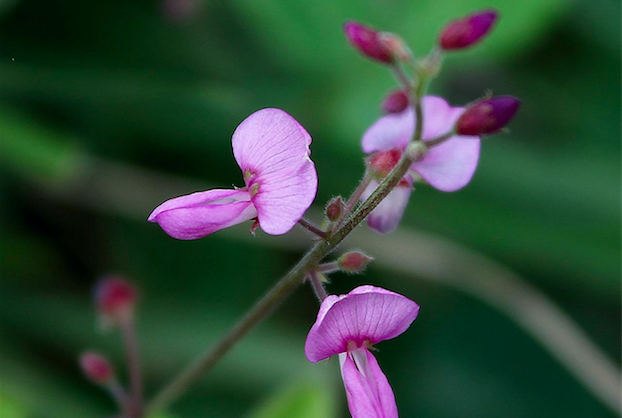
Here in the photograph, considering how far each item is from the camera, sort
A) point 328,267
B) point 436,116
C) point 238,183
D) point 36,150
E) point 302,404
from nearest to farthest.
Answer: point 328,267 < point 436,116 < point 302,404 < point 36,150 < point 238,183

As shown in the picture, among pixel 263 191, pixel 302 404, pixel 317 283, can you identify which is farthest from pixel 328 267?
pixel 302 404

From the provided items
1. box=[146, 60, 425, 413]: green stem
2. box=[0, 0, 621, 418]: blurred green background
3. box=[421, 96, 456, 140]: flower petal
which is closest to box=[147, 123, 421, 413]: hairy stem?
box=[146, 60, 425, 413]: green stem

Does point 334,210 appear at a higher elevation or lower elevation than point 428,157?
lower

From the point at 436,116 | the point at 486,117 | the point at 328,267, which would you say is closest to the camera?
the point at 486,117

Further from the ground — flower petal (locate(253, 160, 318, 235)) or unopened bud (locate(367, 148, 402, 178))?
unopened bud (locate(367, 148, 402, 178))

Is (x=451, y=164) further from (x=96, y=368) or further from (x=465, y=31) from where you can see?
(x=96, y=368)

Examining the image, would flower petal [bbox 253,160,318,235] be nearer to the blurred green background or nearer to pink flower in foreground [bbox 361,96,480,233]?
pink flower in foreground [bbox 361,96,480,233]
